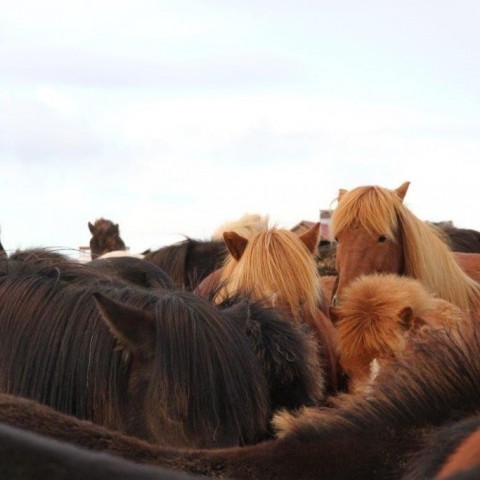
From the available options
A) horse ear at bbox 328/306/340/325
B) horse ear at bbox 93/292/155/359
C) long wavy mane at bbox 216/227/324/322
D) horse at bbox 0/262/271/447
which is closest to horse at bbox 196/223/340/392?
long wavy mane at bbox 216/227/324/322

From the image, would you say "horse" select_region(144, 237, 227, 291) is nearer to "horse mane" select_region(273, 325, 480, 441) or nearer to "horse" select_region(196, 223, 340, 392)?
"horse" select_region(196, 223, 340, 392)

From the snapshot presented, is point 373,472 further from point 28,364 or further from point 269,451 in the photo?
point 28,364

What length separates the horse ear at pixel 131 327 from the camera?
3.62 metres

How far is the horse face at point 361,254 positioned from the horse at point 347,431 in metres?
4.73

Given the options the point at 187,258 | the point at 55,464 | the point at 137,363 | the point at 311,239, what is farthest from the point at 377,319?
the point at 187,258

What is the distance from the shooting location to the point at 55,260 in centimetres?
464

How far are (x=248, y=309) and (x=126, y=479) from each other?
272 cm

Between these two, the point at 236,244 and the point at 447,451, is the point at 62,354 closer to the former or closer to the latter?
the point at 447,451

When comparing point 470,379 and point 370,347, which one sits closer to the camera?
point 470,379

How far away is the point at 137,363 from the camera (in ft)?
11.9

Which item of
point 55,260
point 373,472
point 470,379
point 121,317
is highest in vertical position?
point 55,260

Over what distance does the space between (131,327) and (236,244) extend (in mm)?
2969

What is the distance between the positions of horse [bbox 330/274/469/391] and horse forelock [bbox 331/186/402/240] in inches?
51.0

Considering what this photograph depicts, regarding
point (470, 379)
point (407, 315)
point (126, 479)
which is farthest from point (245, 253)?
point (126, 479)
